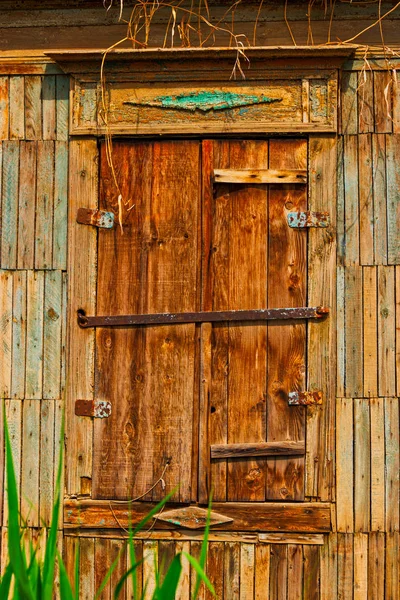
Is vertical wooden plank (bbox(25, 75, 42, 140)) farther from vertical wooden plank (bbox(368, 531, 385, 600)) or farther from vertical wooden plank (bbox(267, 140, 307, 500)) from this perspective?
vertical wooden plank (bbox(368, 531, 385, 600))

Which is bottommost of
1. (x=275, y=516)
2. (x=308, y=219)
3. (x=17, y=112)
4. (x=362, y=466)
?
(x=275, y=516)

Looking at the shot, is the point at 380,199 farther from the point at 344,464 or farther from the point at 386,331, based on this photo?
the point at 344,464

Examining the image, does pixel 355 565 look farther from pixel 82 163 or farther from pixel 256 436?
pixel 82 163

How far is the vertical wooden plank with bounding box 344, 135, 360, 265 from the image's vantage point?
4.57 metres

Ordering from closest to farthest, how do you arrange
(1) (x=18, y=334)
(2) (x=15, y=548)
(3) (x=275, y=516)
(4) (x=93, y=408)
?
(2) (x=15, y=548), (3) (x=275, y=516), (4) (x=93, y=408), (1) (x=18, y=334)

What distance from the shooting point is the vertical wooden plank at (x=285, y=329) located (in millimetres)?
4469

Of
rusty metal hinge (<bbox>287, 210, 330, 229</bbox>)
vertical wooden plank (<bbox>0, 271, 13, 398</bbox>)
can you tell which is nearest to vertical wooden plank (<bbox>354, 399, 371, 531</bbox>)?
rusty metal hinge (<bbox>287, 210, 330, 229</bbox>)

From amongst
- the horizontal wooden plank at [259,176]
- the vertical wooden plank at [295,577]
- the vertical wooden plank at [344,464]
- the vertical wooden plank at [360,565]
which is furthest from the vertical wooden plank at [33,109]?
the vertical wooden plank at [360,565]

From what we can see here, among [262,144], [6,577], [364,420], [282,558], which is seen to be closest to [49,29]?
[262,144]

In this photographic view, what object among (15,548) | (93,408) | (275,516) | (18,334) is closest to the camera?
(15,548)

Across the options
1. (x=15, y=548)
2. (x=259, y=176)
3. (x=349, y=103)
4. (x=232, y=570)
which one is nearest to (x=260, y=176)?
(x=259, y=176)

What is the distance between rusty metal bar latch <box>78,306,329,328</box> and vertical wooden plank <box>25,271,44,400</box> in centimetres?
26

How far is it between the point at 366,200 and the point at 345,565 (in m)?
2.01

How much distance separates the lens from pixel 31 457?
4.60m
